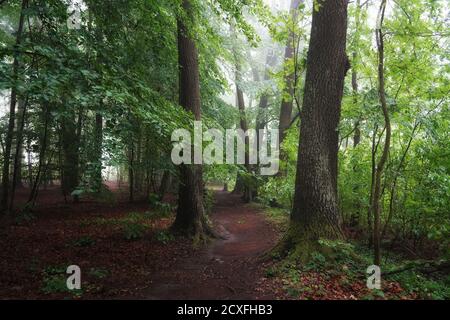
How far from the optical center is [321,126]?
5914 mm

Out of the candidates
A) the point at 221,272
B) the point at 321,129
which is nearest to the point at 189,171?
the point at 221,272

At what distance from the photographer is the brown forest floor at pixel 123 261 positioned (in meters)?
4.75

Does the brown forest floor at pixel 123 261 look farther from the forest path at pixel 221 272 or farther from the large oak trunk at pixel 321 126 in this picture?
the large oak trunk at pixel 321 126

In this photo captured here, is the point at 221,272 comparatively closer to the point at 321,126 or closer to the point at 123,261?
the point at 123,261

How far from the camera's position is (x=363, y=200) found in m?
8.22

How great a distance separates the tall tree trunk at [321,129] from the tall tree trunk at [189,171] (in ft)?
11.4

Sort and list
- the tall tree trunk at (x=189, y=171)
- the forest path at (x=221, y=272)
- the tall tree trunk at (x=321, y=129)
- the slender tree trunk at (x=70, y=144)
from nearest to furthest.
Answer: the forest path at (x=221, y=272)
the tall tree trunk at (x=321, y=129)
the tall tree trunk at (x=189, y=171)
the slender tree trunk at (x=70, y=144)

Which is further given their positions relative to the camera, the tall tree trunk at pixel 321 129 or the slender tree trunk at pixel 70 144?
the slender tree trunk at pixel 70 144

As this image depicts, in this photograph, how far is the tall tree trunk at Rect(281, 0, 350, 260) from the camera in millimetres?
5719

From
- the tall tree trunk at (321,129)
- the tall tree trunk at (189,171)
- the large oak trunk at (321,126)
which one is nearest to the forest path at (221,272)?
the tall tree trunk at (189,171)

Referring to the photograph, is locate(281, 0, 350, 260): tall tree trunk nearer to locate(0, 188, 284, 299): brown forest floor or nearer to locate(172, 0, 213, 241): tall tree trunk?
locate(0, 188, 284, 299): brown forest floor

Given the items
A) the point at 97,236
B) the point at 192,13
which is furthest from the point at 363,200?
the point at 97,236

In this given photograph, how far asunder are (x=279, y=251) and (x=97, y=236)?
5.23 m
